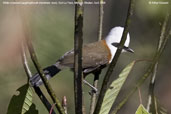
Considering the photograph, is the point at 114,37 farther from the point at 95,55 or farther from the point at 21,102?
the point at 21,102

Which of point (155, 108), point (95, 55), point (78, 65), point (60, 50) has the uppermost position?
point (78, 65)

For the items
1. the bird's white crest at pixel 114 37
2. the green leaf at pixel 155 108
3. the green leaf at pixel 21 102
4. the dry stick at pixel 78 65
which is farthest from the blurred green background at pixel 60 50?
the dry stick at pixel 78 65

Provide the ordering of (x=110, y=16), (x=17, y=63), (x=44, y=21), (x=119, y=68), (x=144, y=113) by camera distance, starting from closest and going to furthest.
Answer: (x=144, y=113) < (x=44, y=21) < (x=17, y=63) < (x=119, y=68) < (x=110, y=16)

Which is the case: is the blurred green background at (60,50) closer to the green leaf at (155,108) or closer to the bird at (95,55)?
the bird at (95,55)

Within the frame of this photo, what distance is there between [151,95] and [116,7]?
481 cm

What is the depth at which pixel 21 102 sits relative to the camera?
205cm

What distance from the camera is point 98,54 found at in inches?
141

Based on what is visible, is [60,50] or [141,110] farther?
[60,50]

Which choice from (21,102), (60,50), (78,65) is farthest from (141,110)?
(60,50)

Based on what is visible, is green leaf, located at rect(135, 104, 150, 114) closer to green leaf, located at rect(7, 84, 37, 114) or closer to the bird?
green leaf, located at rect(7, 84, 37, 114)

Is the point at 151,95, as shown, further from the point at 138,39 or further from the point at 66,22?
the point at 138,39

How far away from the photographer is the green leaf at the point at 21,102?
202 cm

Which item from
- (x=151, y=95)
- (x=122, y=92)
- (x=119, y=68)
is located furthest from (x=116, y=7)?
(x=151, y=95)

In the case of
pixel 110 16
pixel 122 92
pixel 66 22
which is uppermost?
pixel 66 22
